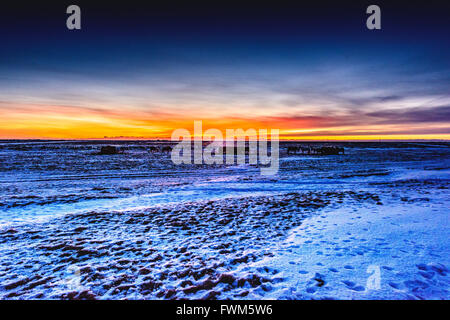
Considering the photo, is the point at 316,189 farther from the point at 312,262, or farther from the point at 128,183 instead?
the point at 128,183

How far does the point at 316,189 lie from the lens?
1234 centimetres

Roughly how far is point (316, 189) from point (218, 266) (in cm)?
934

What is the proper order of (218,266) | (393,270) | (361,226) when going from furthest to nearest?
(361,226) → (218,266) → (393,270)

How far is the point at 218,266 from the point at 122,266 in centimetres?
206

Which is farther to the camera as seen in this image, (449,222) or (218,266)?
(449,222)

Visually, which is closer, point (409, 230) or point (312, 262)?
point (312, 262)
